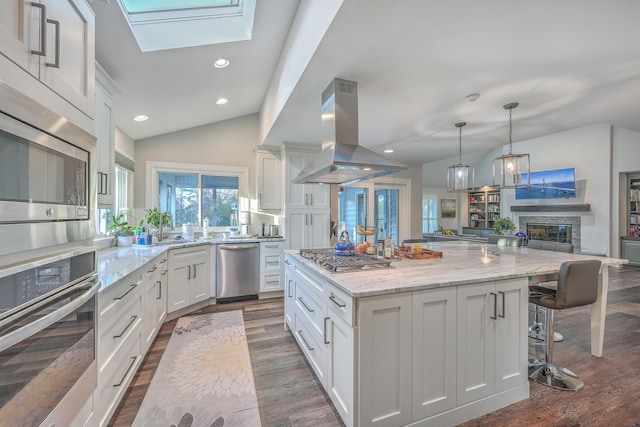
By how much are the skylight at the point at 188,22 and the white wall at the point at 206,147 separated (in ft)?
7.45

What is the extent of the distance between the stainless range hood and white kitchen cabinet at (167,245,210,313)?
78.9 inches

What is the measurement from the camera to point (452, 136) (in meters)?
4.33

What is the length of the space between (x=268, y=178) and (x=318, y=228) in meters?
1.17

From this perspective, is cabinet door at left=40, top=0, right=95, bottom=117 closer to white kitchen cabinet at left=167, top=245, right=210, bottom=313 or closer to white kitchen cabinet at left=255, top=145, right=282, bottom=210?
white kitchen cabinet at left=167, top=245, right=210, bottom=313

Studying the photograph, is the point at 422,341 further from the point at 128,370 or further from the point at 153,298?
the point at 153,298

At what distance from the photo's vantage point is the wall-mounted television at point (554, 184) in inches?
272

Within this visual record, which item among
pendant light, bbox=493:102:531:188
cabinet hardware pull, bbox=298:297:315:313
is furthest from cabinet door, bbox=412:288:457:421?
pendant light, bbox=493:102:531:188

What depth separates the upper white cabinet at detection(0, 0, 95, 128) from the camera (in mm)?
799

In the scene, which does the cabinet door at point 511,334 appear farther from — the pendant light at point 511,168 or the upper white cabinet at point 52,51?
the upper white cabinet at point 52,51

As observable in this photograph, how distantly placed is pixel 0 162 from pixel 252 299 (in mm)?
3762

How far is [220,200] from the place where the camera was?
4770mm

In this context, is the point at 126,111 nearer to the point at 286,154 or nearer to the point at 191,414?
the point at 286,154

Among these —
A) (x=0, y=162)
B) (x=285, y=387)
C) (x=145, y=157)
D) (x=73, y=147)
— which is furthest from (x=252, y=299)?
(x=0, y=162)

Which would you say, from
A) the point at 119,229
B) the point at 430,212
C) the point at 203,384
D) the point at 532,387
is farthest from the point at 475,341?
the point at 430,212
